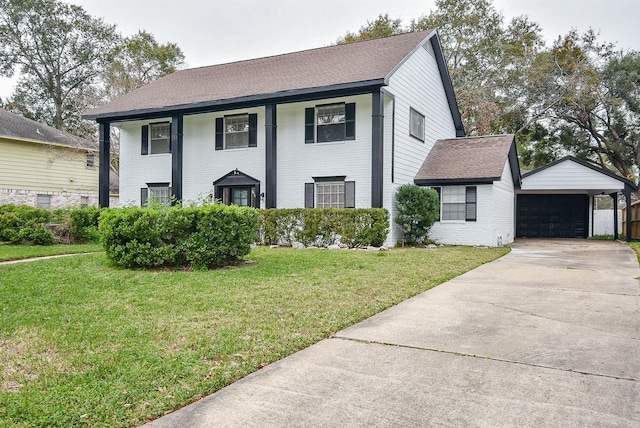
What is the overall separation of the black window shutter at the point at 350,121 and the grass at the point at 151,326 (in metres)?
7.02

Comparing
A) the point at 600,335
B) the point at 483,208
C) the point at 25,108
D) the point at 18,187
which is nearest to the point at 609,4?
the point at 483,208

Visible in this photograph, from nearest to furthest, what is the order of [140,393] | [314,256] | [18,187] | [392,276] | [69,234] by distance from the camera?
[140,393] → [392,276] → [314,256] → [69,234] → [18,187]

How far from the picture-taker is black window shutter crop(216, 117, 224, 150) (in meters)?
16.9

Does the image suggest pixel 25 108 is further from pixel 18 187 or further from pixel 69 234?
pixel 69 234

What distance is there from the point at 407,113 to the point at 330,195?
Answer: 3710mm

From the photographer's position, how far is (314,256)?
34.3 feet

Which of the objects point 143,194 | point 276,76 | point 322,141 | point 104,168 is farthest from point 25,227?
point 276,76

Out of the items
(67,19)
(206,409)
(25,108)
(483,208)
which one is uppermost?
(67,19)

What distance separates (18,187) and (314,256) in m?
18.7

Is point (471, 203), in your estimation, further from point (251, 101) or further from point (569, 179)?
point (251, 101)

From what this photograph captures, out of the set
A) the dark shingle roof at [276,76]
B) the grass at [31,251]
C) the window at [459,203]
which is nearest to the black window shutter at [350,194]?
the dark shingle roof at [276,76]

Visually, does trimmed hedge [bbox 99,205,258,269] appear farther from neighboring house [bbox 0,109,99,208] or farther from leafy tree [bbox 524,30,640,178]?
leafy tree [bbox 524,30,640,178]

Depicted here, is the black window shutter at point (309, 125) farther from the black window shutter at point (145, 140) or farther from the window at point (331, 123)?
the black window shutter at point (145, 140)

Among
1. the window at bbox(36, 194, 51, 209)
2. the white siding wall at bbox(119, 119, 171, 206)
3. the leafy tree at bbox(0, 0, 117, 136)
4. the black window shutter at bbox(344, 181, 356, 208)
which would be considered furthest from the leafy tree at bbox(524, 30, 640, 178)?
the leafy tree at bbox(0, 0, 117, 136)
